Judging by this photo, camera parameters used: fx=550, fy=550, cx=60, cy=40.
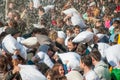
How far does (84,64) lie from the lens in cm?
877

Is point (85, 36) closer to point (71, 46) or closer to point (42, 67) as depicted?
point (71, 46)

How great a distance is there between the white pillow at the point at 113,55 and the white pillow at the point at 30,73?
1.73 m

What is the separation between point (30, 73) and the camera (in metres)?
8.59

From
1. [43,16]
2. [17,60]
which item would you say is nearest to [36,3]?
[43,16]

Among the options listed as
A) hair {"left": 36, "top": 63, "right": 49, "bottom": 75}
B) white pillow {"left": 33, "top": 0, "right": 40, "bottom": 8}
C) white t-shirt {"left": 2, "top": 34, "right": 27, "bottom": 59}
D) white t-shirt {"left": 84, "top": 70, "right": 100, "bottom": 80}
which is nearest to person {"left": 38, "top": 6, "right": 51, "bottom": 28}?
white pillow {"left": 33, "top": 0, "right": 40, "bottom": 8}

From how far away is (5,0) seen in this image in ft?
56.9

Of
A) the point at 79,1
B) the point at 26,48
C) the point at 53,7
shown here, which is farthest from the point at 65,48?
the point at 79,1

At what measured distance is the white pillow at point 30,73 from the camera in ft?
28.0

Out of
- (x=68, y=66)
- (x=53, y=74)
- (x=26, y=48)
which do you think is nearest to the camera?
(x=53, y=74)

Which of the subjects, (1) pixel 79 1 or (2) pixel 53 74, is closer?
(2) pixel 53 74

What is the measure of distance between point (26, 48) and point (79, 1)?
7592 millimetres

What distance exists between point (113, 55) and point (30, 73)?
2.02m

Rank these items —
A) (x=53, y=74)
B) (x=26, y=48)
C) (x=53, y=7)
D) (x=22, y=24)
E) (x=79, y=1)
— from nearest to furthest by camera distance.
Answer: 1. (x=53, y=74)
2. (x=26, y=48)
3. (x=22, y=24)
4. (x=53, y=7)
5. (x=79, y=1)

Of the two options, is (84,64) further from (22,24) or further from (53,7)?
(53,7)
